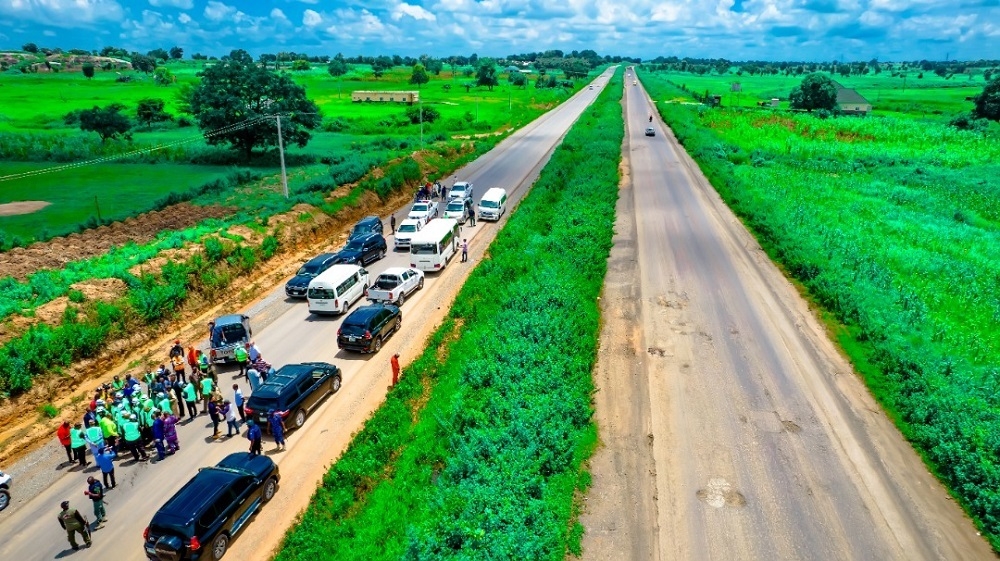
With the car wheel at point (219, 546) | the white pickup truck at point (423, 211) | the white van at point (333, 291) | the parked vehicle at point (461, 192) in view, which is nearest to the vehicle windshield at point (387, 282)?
the white van at point (333, 291)

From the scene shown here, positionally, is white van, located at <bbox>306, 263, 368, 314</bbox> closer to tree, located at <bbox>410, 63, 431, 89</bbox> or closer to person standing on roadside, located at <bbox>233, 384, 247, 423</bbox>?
person standing on roadside, located at <bbox>233, 384, 247, 423</bbox>

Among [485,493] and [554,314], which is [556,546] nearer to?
[485,493]

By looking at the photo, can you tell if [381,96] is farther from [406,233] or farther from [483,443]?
[483,443]

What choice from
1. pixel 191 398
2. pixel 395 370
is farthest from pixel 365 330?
pixel 191 398

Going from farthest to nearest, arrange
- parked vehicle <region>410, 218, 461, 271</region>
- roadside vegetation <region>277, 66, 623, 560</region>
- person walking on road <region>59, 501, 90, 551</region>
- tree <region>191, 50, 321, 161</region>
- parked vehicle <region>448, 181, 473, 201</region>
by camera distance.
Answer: tree <region>191, 50, 321, 161</region> → parked vehicle <region>448, 181, 473, 201</region> → parked vehicle <region>410, 218, 461, 271</region> → person walking on road <region>59, 501, 90, 551</region> → roadside vegetation <region>277, 66, 623, 560</region>

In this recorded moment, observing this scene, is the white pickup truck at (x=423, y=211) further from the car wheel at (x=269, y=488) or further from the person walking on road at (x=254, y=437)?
the car wheel at (x=269, y=488)

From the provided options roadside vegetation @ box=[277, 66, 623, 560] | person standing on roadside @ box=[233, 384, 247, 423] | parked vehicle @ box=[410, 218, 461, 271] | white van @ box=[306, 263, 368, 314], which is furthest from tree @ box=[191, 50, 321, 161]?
person standing on roadside @ box=[233, 384, 247, 423]
